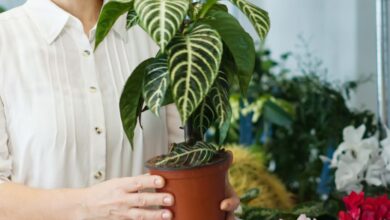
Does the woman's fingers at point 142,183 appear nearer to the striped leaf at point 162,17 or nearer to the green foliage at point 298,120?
the striped leaf at point 162,17

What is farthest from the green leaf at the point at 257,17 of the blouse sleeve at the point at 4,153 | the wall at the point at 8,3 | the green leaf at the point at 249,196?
the wall at the point at 8,3

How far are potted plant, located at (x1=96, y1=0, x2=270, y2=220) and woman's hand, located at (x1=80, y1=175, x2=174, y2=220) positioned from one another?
0.06ft

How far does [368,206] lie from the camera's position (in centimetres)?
119

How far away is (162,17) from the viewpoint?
0.88 meters

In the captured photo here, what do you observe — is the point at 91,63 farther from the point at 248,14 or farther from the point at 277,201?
the point at 277,201

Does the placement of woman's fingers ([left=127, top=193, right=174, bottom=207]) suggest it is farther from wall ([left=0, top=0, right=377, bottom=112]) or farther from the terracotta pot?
wall ([left=0, top=0, right=377, bottom=112])

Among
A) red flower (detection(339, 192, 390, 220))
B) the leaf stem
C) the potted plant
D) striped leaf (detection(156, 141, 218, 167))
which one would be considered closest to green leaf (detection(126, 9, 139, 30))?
the potted plant

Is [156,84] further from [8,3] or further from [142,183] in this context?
[8,3]

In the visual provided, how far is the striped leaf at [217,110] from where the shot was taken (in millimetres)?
1006

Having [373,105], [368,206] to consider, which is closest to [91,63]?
[368,206]

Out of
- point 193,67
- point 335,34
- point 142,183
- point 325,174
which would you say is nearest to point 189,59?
point 193,67

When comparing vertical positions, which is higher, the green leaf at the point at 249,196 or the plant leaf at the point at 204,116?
the plant leaf at the point at 204,116

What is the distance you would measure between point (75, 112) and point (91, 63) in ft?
A: 0.36

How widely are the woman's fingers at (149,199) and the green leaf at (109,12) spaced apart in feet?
0.84
